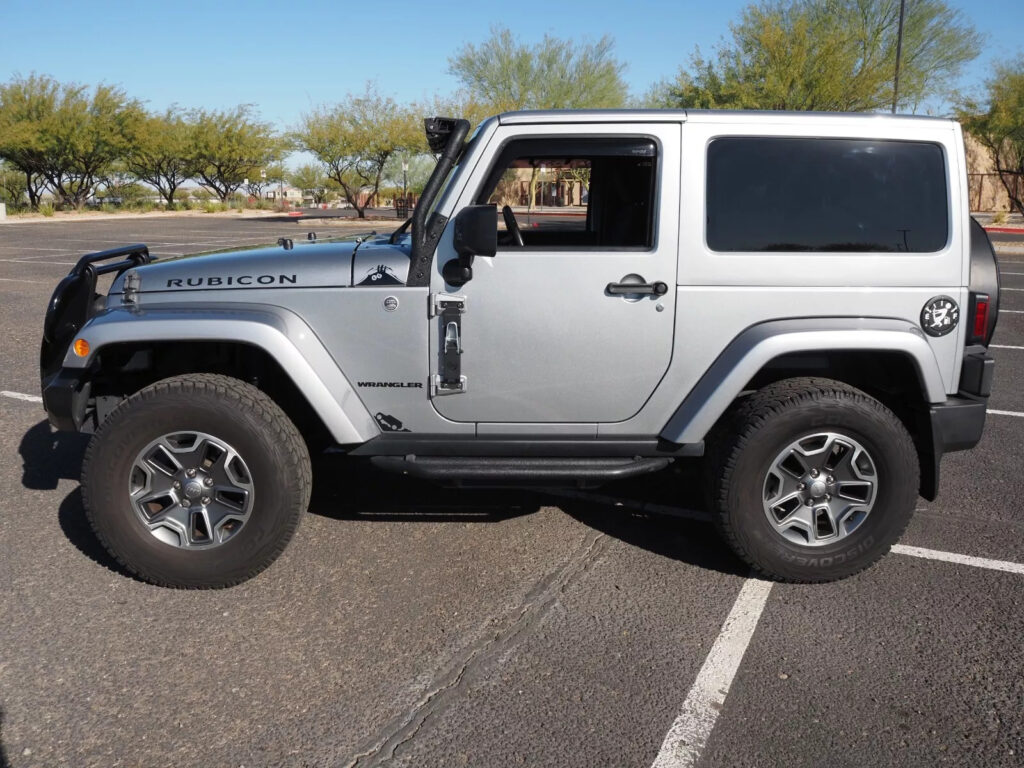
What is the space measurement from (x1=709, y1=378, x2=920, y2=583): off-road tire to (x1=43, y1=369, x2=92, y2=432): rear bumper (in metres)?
2.73

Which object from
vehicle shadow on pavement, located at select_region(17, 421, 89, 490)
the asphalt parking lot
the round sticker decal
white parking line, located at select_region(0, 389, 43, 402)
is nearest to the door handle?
the round sticker decal

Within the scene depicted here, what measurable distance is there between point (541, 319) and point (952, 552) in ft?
7.53

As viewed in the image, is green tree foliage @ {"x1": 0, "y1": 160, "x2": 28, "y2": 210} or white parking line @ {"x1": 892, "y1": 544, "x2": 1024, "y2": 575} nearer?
white parking line @ {"x1": 892, "y1": 544, "x2": 1024, "y2": 575}

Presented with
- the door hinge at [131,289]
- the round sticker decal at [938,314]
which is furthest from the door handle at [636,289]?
the door hinge at [131,289]

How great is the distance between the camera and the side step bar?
385 centimetres

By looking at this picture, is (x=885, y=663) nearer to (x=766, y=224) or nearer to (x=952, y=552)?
(x=952, y=552)

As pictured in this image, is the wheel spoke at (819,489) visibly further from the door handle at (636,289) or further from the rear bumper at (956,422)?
the door handle at (636,289)

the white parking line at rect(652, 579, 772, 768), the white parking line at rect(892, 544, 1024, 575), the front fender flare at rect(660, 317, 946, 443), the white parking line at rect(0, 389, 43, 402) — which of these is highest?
the front fender flare at rect(660, 317, 946, 443)

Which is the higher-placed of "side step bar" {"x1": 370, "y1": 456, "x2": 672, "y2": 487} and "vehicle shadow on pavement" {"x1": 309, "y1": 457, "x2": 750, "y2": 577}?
"side step bar" {"x1": 370, "y1": 456, "x2": 672, "y2": 487}

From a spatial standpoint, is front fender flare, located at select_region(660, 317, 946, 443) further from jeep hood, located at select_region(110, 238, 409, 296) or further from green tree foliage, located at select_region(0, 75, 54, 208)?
green tree foliage, located at select_region(0, 75, 54, 208)

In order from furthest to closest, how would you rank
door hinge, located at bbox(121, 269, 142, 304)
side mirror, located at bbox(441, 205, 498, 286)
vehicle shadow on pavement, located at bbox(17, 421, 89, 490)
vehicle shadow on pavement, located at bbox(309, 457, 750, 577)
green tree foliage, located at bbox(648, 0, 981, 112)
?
green tree foliage, located at bbox(648, 0, 981, 112) → vehicle shadow on pavement, located at bbox(17, 421, 89, 490) → vehicle shadow on pavement, located at bbox(309, 457, 750, 577) → door hinge, located at bbox(121, 269, 142, 304) → side mirror, located at bbox(441, 205, 498, 286)

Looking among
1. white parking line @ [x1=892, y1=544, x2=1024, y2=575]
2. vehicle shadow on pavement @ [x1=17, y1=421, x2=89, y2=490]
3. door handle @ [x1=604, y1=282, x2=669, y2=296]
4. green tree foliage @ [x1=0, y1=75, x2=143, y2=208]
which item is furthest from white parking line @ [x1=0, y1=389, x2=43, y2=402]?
green tree foliage @ [x1=0, y1=75, x2=143, y2=208]

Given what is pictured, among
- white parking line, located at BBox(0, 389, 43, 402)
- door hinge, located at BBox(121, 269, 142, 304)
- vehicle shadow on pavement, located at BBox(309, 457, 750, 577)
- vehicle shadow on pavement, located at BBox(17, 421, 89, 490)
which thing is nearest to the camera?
door hinge, located at BBox(121, 269, 142, 304)

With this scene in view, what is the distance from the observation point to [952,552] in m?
4.30
